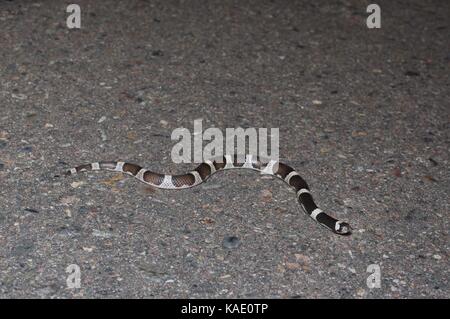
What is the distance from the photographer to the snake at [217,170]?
240 inches

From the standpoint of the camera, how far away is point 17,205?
5.85 metres

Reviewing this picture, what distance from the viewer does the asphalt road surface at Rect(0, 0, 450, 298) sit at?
530 centimetres

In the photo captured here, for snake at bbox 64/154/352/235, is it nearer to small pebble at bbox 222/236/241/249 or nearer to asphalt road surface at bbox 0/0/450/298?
asphalt road surface at bbox 0/0/450/298

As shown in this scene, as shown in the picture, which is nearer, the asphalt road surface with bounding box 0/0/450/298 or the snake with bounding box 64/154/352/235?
the asphalt road surface with bounding box 0/0/450/298

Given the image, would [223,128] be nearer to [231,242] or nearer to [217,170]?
[217,170]

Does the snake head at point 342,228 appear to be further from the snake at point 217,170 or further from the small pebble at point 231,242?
the small pebble at point 231,242

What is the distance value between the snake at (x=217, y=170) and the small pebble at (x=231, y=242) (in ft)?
2.40

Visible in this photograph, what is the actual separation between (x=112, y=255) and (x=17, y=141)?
6.60 feet

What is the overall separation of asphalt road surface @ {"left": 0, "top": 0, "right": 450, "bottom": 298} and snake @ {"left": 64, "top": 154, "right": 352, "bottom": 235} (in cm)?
9

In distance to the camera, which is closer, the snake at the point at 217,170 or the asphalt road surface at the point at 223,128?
the asphalt road surface at the point at 223,128

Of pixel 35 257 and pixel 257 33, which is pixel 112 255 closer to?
pixel 35 257

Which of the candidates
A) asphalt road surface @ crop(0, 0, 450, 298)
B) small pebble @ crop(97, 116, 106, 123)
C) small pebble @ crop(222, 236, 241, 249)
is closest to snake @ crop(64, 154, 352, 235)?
asphalt road surface @ crop(0, 0, 450, 298)

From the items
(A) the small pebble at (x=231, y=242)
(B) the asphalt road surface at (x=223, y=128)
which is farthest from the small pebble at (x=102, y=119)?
(A) the small pebble at (x=231, y=242)
